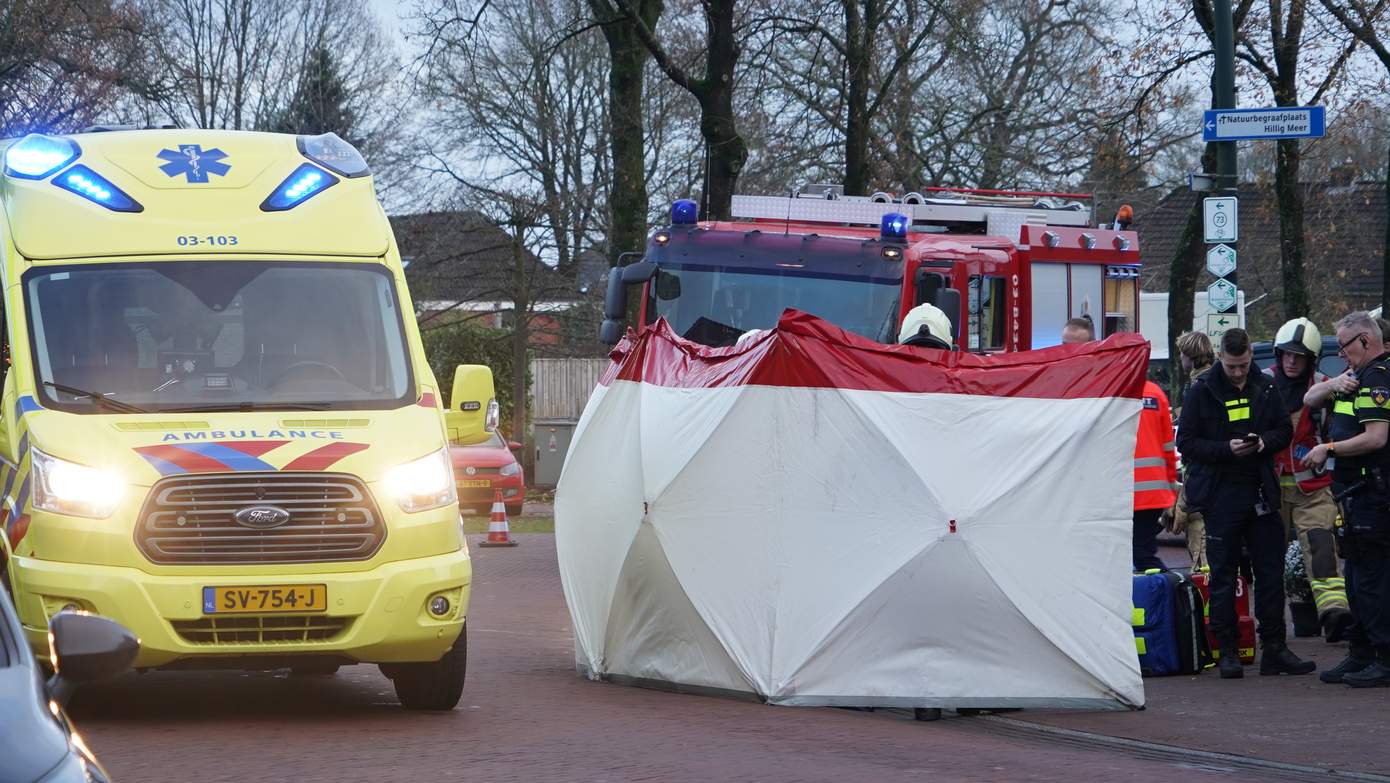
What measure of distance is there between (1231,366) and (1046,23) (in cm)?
2852

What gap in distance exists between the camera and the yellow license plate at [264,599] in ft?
26.8

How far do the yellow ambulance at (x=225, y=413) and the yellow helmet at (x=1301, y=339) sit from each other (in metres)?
4.84

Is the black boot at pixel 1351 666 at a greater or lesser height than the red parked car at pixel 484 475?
lesser

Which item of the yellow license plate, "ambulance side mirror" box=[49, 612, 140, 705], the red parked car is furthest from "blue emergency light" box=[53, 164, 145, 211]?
the red parked car

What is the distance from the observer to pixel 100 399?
28.2 ft

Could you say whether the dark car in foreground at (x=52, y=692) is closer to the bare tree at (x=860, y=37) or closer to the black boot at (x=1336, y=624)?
the black boot at (x=1336, y=624)

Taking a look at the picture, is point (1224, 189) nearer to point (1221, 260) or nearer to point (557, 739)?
point (1221, 260)

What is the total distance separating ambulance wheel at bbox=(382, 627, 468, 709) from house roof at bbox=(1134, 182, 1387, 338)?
31.3 meters

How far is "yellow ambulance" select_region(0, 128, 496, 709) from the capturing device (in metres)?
8.16

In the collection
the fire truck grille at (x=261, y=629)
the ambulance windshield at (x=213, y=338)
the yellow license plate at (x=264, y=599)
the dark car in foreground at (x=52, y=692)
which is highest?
the ambulance windshield at (x=213, y=338)

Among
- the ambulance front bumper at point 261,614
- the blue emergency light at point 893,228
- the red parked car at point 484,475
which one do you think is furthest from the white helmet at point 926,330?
the red parked car at point 484,475

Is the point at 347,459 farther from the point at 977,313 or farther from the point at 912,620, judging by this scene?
the point at 977,313

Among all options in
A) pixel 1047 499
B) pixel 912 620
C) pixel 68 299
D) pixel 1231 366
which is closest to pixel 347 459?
pixel 68 299

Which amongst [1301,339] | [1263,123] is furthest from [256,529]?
[1263,123]
